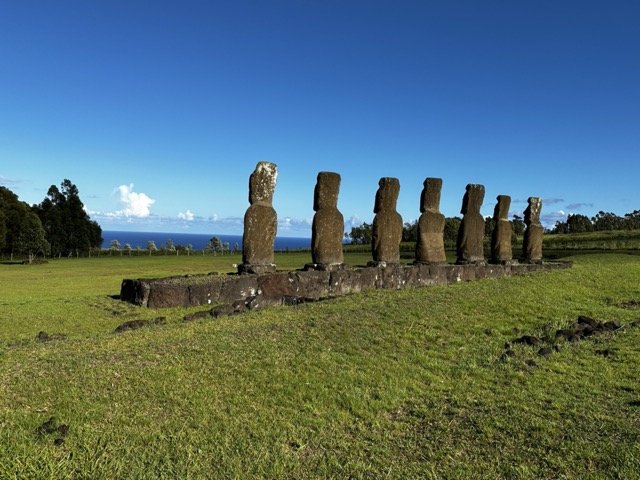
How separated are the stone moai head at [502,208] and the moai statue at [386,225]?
5565mm

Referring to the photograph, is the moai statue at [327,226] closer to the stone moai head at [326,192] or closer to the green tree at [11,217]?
the stone moai head at [326,192]

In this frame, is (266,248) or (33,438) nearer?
(33,438)

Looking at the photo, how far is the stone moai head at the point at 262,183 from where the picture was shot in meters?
13.6

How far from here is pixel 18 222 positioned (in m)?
51.2

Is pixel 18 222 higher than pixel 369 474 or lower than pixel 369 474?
higher

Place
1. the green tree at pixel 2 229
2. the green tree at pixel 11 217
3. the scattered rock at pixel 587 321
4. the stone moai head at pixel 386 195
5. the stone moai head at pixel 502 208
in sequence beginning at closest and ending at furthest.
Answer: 1. the scattered rock at pixel 587 321
2. the stone moai head at pixel 386 195
3. the stone moai head at pixel 502 208
4. the green tree at pixel 2 229
5. the green tree at pixel 11 217

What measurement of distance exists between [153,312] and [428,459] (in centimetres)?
873

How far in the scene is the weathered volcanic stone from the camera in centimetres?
1432

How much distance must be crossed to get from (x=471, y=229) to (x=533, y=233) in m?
4.30

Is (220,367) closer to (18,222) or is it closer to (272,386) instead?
(272,386)

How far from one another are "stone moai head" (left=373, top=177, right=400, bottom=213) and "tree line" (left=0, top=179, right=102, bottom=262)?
39.7m

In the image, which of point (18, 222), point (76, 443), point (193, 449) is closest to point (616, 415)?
point (193, 449)

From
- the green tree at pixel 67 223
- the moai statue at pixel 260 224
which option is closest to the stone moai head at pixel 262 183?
the moai statue at pixel 260 224

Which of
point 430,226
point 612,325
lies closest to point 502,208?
point 430,226
